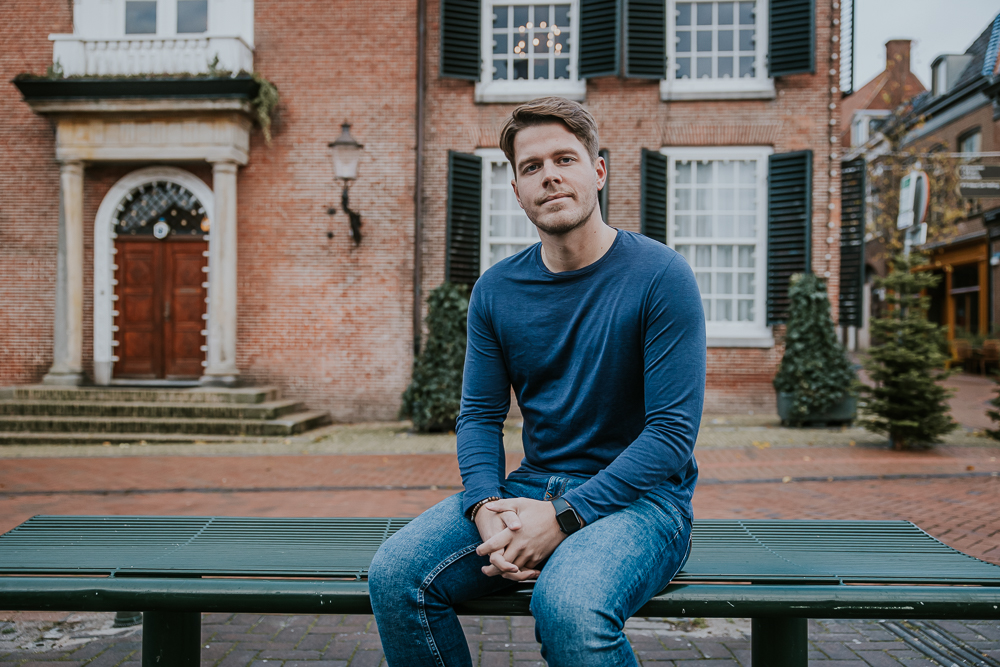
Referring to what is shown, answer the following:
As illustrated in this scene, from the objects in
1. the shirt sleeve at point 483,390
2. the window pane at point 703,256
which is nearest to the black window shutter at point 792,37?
the window pane at point 703,256

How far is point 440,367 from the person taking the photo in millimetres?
9820

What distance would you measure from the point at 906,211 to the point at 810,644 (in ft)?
25.6

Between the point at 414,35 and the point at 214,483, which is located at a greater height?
the point at 414,35

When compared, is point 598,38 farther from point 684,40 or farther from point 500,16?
point 500,16

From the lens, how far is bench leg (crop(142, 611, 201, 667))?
91.2 inches

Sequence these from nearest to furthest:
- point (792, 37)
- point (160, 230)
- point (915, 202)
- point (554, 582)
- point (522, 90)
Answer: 1. point (554, 582)
2. point (915, 202)
3. point (792, 37)
4. point (522, 90)
5. point (160, 230)

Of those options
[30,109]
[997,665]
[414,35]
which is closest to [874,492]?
[997,665]

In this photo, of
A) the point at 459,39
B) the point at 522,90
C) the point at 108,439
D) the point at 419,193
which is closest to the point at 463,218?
the point at 419,193

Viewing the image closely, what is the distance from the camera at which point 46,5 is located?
11469 mm

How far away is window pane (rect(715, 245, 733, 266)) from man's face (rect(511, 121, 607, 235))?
32.6 ft

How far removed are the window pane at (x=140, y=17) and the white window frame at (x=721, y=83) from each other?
817cm

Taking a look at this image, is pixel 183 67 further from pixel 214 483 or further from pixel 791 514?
pixel 791 514

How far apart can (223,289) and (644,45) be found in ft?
24.4

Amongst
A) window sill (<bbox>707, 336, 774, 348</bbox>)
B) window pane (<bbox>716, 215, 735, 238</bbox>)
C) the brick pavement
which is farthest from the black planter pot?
window pane (<bbox>716, 215, 735, 238</bbox>)
